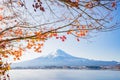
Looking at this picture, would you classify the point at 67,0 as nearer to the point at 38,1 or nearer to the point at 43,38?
the point at 38,1

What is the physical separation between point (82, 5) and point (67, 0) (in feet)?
1.22

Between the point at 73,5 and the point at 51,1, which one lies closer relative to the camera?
the point at 73,5

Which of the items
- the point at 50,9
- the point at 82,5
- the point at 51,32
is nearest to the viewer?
the point at 82,5

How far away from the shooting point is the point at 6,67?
7.46 metres

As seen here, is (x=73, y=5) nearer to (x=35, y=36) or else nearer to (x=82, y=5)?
(x=82, y=5)

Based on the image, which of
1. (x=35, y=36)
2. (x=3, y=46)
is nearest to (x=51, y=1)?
(x=35, y=36)

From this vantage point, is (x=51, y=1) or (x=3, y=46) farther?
(x=3, y=46)

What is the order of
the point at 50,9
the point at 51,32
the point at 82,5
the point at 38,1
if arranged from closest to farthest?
the point at 38,1
the point at 82,5
the point at 50,9
the point at 51,32

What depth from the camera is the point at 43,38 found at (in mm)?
7340

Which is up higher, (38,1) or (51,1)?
(51,1)

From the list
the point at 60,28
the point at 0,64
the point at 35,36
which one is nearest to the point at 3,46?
the point at 0,64

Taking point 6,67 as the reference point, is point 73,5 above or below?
above

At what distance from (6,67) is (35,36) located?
1199 millimetres

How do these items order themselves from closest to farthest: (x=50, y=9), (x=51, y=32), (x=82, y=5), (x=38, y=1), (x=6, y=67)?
(x=38, y=1) < (x=82, y=5) < (x=50, y=9) < (x=51, y=32) < (x=6, y=67)
